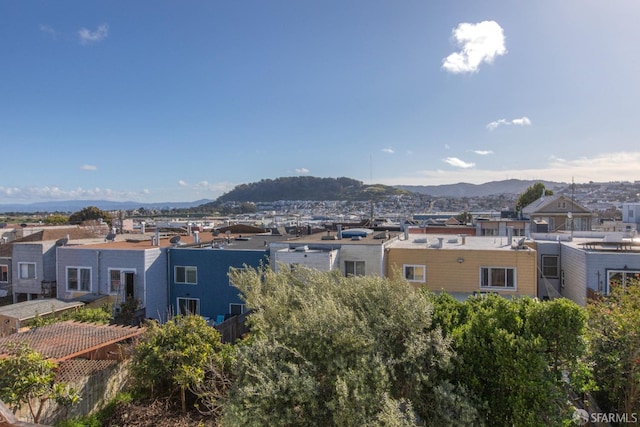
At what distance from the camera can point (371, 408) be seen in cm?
716

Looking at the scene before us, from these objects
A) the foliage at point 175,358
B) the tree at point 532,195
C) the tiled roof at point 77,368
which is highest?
the tree at point 532,195

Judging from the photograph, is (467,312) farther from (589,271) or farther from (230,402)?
(589,271)

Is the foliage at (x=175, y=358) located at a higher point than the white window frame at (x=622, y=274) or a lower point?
lower

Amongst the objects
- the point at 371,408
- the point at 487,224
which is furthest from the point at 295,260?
the point at 487,224

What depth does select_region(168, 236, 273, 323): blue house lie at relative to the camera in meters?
21.9

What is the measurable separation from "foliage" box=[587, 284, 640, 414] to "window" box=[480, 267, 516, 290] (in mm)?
9846

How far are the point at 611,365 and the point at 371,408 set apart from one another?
5.64 meters

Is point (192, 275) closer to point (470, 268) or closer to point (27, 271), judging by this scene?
point (27, 271)

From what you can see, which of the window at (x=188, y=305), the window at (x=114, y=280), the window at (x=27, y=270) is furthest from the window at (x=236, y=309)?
the window at (x=27, y=270)

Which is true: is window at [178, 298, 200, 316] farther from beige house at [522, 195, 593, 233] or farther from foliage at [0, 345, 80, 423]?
beige house at [522, 195, 593, 233]

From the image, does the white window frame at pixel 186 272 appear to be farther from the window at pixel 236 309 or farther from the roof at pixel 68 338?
the roof at pixel 68 338

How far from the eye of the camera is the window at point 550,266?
20547 millimetres

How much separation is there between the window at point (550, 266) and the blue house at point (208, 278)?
14609 millimetres

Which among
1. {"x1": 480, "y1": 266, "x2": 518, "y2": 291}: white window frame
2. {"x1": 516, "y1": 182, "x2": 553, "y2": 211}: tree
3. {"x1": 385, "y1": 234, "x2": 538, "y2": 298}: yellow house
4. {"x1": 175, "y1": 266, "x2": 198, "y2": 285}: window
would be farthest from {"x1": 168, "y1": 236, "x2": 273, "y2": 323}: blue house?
{"x1": 516, "y1": 182, "x2": 553, "y2": 211}: tree
